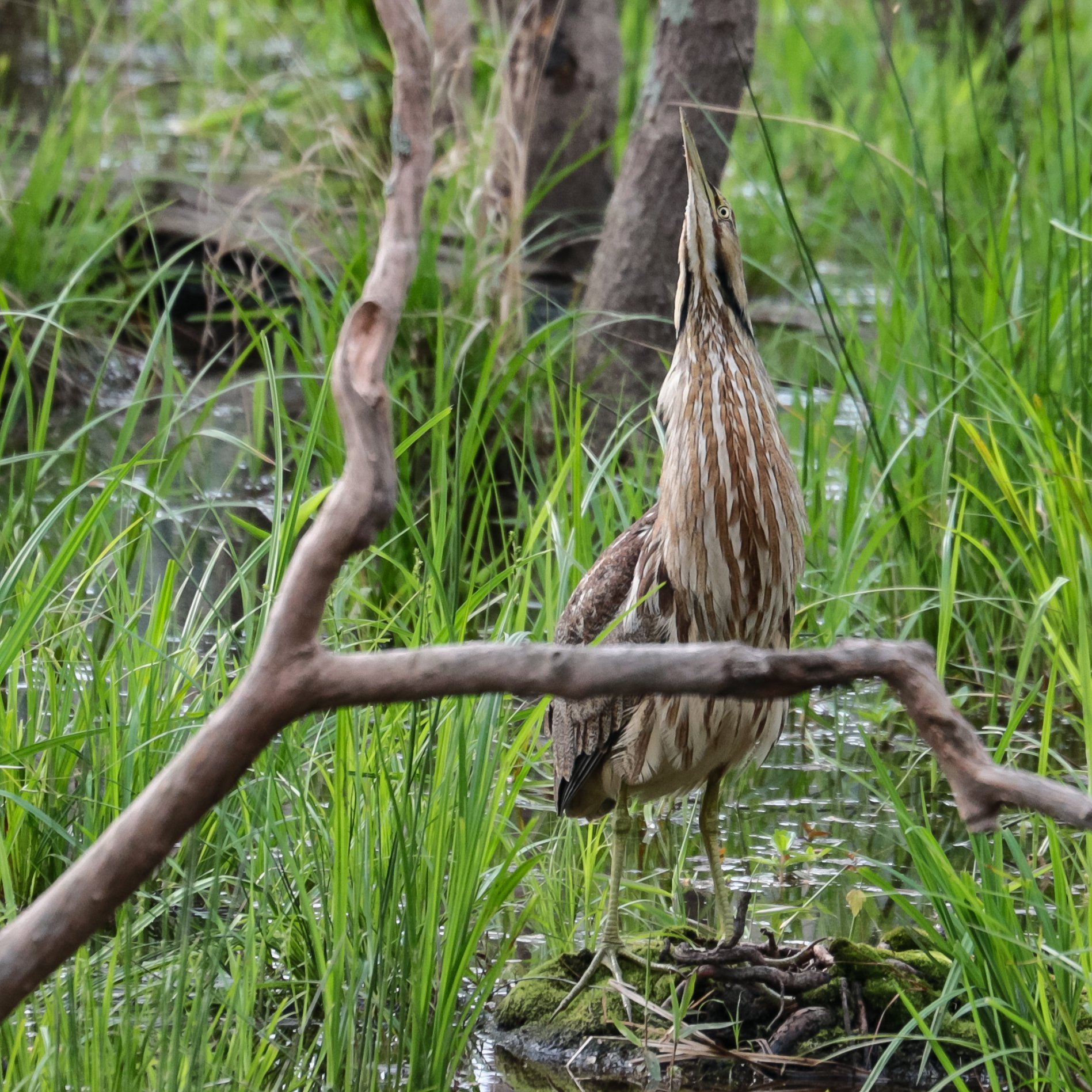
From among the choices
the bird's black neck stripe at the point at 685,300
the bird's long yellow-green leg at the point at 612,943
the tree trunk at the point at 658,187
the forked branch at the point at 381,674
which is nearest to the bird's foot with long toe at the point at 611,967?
the bird's long yellow-green leg at the point at 612,943

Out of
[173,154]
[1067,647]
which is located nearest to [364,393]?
[1067,647]

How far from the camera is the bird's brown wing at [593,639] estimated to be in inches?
125

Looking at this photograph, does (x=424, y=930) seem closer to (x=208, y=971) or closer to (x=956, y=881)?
(x=208, y=971)

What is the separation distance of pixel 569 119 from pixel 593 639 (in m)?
4.27

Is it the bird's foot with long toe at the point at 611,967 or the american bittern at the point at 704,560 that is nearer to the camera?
the bird's foot with long toe at the point at 611,967

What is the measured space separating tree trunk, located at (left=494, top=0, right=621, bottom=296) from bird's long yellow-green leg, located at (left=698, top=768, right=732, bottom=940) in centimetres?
334

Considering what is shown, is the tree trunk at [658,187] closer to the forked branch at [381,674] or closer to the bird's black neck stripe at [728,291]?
the bird's black neck stripe at [728,291]

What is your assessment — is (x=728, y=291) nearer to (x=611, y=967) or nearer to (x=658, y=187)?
(x=611, y=967)

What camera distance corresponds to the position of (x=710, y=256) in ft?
10.2

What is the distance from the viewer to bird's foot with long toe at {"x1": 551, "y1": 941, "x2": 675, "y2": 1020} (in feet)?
9.56

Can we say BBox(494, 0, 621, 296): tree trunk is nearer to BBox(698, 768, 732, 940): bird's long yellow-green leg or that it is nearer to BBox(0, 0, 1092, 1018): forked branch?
BBox(698, 768, 732, 940): bird's long yellow-green leg

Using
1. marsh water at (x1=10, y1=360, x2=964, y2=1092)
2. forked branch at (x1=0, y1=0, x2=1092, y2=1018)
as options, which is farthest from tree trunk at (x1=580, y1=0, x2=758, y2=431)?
forked branch at (x1=0, y1=0, x2=1092, y2=1018)

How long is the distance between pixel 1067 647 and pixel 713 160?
237 cm

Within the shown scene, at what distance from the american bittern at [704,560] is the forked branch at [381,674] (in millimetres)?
1296
